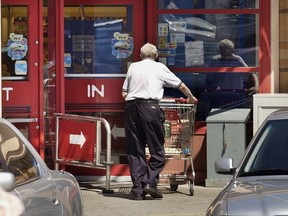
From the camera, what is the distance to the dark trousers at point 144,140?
1077cm

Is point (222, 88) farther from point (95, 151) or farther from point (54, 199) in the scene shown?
point (54, 199)

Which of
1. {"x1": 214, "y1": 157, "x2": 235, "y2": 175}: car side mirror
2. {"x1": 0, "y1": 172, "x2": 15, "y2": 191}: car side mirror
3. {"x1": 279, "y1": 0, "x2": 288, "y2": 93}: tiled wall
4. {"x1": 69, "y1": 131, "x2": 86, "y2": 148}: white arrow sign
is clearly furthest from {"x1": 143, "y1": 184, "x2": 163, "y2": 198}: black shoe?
{"x1": 0, "y1": 172, "x2": 15, "y2": 191}: car side mirror

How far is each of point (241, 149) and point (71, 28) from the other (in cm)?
293

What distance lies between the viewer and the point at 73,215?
684 centimetres

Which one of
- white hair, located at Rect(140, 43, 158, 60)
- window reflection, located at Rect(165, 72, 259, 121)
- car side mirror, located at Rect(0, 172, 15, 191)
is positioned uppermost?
white hair, located at Rect(140, 43, 158, 60)

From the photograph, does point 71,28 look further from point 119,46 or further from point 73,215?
point 73,215

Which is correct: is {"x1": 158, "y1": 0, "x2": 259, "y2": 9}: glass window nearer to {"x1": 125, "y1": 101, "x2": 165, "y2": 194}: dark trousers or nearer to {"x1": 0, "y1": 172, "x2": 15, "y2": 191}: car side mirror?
{"x1": 125, "y1": 101, "x2": 165, "y2": 194}: dark trousers

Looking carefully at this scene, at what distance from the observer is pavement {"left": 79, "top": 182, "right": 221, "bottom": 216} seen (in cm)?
1030

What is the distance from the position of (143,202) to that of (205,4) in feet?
10.5

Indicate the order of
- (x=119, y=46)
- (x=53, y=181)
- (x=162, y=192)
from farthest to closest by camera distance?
(x=119, y=46)
(x=162, y=192)
(x=53, y=181)

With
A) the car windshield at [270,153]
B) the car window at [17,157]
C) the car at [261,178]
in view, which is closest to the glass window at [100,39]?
the car at [261,178]

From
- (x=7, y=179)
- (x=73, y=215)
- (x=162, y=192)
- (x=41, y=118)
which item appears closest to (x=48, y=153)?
(x=41, y=118)

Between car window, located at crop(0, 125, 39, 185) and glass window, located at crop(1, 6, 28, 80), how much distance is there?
5.15 metres

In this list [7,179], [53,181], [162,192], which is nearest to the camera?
[7,179]
